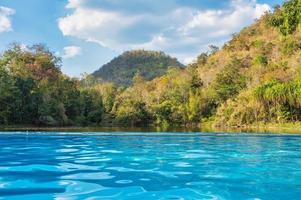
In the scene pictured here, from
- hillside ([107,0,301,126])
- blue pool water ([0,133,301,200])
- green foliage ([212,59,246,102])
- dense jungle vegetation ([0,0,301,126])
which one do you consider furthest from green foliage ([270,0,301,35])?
green foliage ([212,59,246,102])

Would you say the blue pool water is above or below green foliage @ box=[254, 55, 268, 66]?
below

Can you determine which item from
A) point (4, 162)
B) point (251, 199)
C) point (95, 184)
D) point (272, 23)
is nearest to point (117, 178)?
point (95, 184)

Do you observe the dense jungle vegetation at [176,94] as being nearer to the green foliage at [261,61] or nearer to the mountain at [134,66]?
the green foliage at [261,61]

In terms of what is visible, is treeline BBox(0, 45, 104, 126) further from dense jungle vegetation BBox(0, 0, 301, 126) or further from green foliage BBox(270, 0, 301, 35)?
green foliage BBox(270, 0, 301, 35)

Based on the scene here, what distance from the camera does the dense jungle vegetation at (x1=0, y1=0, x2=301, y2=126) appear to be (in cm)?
3288

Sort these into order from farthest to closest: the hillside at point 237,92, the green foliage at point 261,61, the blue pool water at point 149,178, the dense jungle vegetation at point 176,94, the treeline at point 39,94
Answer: the green foliage at point 261,61 → the treeline at point 39,94 → the dense jungle vegetation at point 176,94 → the hillside at point 237,92 → the blue pool water at point 149,178

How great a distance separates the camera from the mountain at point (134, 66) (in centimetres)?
9406

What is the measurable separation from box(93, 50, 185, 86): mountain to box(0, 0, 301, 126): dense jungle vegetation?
3509 centimetres

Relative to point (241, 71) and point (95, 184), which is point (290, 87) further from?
point (95, 184)

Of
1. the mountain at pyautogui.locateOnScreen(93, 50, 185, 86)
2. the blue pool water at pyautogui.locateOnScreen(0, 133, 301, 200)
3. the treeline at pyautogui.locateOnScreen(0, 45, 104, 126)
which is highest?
the mountain at pyautogui.locateOnScreen(93, 50, 185, 86)

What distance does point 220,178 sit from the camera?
580cm

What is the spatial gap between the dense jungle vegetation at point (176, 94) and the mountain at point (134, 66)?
35.1 meters

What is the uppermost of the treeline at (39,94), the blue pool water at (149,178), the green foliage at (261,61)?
the green foliage at (261,61)

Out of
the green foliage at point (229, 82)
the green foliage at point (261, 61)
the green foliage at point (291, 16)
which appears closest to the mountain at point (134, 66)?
the green foliage at point (229, 82)
